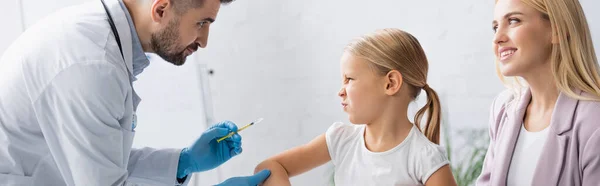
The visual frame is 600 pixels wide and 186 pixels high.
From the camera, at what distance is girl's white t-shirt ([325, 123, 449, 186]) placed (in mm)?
1422

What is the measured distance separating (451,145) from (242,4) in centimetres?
106

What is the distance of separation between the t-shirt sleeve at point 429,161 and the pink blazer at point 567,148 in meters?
0.14

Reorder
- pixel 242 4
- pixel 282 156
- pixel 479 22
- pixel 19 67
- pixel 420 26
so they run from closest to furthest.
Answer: pixel 19 67 → pixel 282 156 → pixel 479 22 → pixel 420 26 → pixel 242 4

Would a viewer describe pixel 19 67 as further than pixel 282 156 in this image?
No

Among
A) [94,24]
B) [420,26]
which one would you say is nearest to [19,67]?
[94,24]

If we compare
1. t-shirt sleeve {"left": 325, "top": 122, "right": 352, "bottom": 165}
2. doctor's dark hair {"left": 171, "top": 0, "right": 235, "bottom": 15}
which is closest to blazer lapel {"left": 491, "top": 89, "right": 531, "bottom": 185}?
t-shirt sleeve {"left": 325, "top": 122, "right": 352, "bottom": 165}

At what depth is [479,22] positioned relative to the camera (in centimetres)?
214

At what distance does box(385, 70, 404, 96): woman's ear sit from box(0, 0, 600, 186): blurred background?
724 mm

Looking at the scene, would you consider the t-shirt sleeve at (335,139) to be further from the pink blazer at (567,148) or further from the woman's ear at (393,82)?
the pink blazer at (567,148)

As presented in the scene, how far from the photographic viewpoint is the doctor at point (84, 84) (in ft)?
4.63

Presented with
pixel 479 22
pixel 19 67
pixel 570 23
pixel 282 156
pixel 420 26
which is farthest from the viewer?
pixel 420 26

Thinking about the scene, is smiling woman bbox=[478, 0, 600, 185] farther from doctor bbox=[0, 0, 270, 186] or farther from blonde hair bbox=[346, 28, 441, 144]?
doctor bbox=[0, 0, 270, 186]

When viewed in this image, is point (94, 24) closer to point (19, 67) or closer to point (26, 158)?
→ point (19, 67)

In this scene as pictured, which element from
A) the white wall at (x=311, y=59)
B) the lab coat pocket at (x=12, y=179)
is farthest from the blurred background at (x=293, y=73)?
the lab coat pocket at (x=12, y=179)
